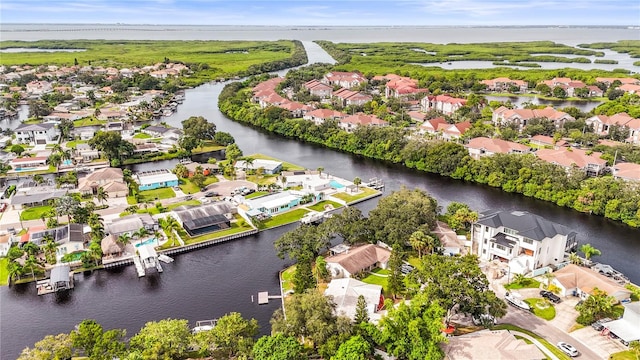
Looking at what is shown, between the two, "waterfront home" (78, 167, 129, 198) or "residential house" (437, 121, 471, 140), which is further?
"residential house" (437, 121, 471, 140)

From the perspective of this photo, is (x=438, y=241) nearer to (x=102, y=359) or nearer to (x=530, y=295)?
(x=530, y=295)

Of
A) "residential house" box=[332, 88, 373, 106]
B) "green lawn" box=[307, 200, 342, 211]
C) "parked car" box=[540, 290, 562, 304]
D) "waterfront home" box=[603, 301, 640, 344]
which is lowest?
"parked car" box=[540, 290, 562, 304]

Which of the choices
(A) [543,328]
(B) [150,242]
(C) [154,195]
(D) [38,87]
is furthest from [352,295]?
(D) [38,87]

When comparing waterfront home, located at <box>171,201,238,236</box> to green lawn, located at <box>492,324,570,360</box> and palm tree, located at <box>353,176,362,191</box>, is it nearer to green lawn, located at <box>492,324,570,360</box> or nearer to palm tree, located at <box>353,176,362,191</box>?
palm tree, located at <box>353,176,362,191</box>

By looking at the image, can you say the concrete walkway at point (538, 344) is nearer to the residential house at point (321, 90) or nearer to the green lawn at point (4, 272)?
the green lawn at point (4, 272)

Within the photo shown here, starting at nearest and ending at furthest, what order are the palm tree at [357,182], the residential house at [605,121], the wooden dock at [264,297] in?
the wooden dock at [264,297] < the palm tree at [357,182] < the residential house at [605,121]

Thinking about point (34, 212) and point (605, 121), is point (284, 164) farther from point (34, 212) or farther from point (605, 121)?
point (605, 121)

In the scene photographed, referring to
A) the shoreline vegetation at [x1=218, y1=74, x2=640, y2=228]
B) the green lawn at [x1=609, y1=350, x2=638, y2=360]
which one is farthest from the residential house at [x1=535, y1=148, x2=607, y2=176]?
the green lawn at [x1=609, y1=350, x2=638, y2=360]

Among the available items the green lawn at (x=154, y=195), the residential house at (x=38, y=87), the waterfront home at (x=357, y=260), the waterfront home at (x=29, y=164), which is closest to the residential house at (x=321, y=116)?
Answer: the green lawn at (x=154, y=195)
